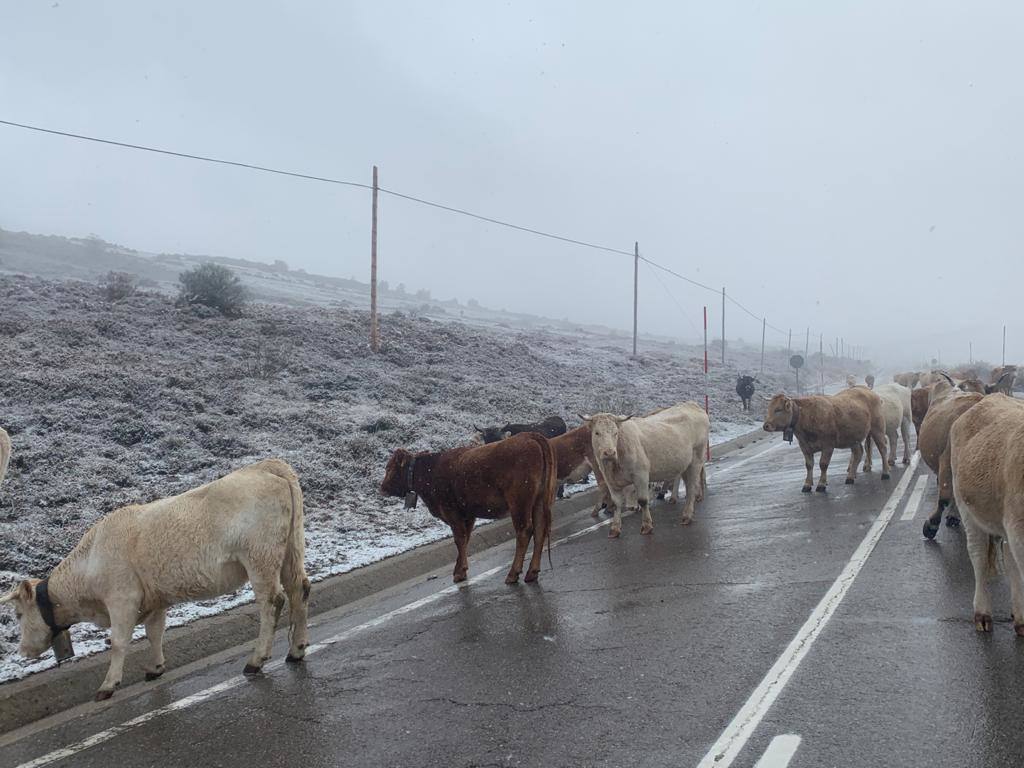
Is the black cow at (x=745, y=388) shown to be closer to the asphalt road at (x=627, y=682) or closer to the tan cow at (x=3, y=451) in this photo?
the asphalt road at (x=627, y=682)

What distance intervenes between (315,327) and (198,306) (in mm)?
3761

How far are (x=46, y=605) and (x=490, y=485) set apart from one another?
400 cm

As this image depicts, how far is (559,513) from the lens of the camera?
12.5 metres

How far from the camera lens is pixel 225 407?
15617 mm

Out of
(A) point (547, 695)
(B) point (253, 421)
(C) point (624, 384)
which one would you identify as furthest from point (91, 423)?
(C) point (624, 384)

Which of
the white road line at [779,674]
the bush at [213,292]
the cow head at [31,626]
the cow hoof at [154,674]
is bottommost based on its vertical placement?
the cow hoof at [154,674]

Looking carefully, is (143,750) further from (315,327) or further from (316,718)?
(315,327)

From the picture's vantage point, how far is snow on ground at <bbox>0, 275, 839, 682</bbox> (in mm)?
9609

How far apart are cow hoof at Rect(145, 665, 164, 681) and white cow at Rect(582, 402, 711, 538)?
5464mm

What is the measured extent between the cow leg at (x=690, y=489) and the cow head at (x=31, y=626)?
7340mm

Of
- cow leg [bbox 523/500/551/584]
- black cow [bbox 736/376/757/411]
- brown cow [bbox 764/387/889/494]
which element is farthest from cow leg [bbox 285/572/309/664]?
black cow [bbox 736/376/757/411]

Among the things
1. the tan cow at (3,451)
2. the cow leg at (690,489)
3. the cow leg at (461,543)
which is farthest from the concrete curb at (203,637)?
the cow leg at (690,489)

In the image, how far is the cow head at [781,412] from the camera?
505 inches

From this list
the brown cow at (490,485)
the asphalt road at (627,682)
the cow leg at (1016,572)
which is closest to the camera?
the asphalt road at (627,682)
